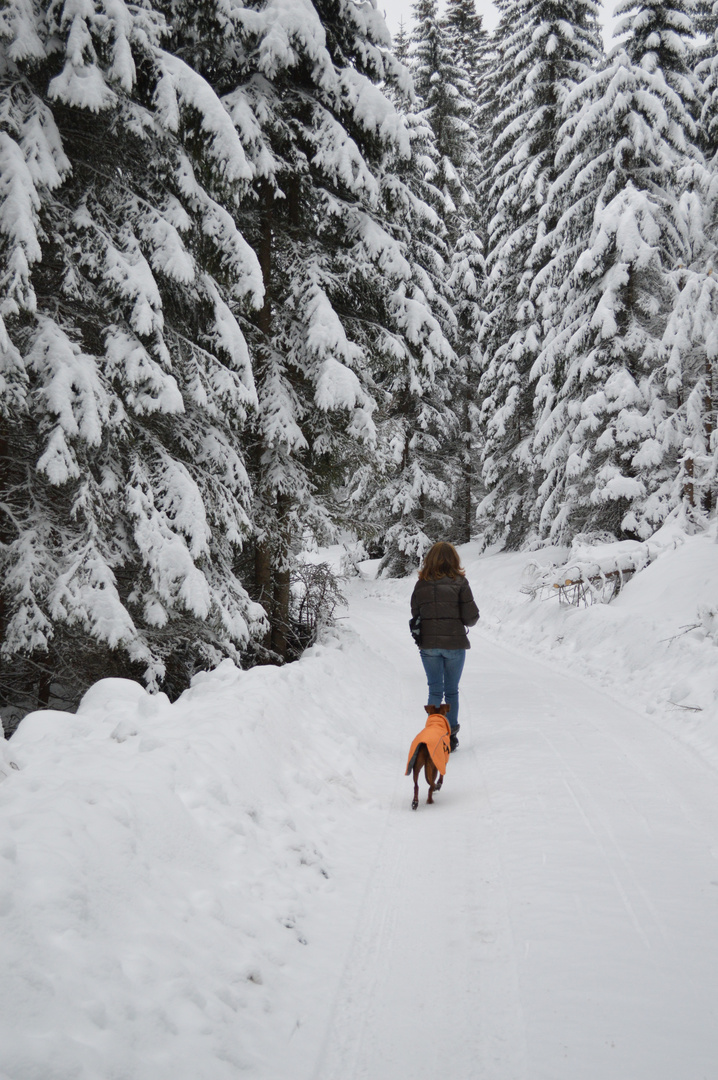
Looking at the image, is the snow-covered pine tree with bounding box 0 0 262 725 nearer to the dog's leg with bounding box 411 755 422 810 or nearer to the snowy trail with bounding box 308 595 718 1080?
the dog's leg with bounding box 411 755 422 810

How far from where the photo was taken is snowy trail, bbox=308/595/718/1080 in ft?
8.08

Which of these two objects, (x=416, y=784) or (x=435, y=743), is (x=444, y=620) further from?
(x=416, y=784)

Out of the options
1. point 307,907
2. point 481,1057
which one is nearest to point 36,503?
point 307,907

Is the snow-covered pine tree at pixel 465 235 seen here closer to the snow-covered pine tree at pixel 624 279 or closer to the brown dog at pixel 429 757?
the snow-covered pine tree at pixel 624 279

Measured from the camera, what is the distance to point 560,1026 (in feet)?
8.44

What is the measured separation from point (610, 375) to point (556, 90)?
402 inches

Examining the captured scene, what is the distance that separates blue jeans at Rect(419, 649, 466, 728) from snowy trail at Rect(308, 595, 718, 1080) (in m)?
0.76

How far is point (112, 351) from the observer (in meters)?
6.14

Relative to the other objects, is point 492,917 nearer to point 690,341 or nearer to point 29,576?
point 29,576

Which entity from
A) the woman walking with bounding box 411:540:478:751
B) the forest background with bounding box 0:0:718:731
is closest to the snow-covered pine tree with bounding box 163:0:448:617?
the forest background with bounding box 0:0:718:731

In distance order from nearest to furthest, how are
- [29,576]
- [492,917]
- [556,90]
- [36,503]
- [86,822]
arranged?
[86,822] → [492,917] → [29,576] → [36,503] → [556,90]

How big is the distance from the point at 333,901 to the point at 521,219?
22.9 metres

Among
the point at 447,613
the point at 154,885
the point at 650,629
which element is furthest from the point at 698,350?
the point at 154,885

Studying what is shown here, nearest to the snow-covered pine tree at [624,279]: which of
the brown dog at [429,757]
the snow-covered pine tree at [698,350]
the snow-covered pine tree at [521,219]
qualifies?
the snow-covered pine tree at [698,350]
